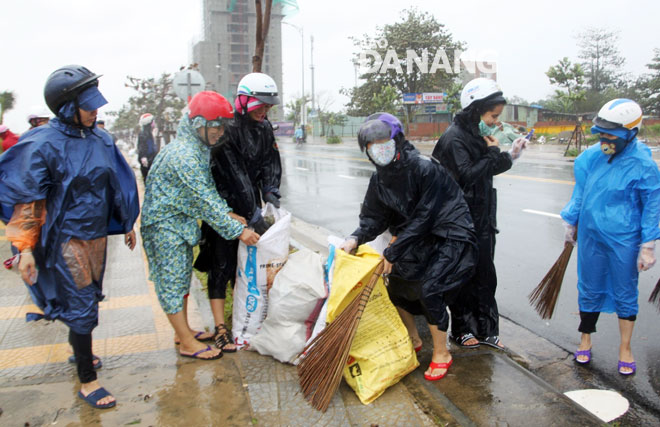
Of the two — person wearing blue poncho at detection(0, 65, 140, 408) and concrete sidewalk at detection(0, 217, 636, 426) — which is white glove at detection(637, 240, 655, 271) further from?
person wearing blue poncho at detection(0, 65, 140, 408)

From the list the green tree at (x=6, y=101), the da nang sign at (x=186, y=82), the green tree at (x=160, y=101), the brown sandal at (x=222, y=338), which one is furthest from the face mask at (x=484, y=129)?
the green tree at (x=160, y=101)

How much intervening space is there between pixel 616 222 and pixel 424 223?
1.24 metres

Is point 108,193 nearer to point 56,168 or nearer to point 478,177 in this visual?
point 56,168

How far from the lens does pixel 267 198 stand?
Answer: 12.1 feet

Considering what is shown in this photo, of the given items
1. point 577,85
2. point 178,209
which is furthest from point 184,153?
point 577,85

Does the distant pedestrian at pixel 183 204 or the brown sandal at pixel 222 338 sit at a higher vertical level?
the distant pedestrian at pixel 183 204

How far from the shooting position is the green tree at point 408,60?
35.9 meters

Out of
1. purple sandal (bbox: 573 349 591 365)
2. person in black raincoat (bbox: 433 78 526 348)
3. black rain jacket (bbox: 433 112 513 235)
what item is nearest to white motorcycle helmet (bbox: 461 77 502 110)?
person in black raincoat (bbox: 433 78 526 348)

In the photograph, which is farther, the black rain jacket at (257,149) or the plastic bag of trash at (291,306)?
the black rain jacket at (257,149)

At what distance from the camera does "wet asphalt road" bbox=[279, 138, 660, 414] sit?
3.42 metres

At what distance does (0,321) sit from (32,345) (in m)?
0.71

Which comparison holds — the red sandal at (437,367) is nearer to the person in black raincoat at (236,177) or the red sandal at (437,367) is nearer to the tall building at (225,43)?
the person in black raincoat at (236,177)

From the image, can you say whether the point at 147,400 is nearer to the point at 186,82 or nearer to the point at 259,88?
the point at 259,88

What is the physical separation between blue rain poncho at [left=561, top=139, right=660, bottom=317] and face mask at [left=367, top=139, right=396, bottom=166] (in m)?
1.43
